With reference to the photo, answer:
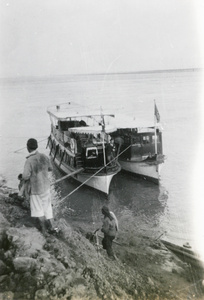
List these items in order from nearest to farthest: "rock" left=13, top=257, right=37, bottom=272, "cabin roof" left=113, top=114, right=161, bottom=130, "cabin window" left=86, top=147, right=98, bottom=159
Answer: "rock" left=13, top=257, right=37, bottom=272
"cabin window" left=86, top=147, right=98, bottom=159
"cabin roof" left=113, top=114, right=161, bottom=130

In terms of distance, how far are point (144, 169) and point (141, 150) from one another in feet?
4.37

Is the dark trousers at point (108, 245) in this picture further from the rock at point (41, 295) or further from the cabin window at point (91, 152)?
the cabin window at point (91, 152)

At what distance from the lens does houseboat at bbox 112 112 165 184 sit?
17944 mm

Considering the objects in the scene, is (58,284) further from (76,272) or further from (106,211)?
(106,211)

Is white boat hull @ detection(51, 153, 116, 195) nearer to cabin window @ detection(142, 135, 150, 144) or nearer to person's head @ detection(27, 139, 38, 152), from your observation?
cabin window @ detection(142, 135, 150, 144)

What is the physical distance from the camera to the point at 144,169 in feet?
60.3

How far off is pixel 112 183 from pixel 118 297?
13.2m

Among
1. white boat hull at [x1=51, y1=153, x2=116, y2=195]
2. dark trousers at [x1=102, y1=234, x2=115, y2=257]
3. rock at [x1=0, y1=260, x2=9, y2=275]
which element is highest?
rock at [x1=0, y1=260, x2=9, y2=275]

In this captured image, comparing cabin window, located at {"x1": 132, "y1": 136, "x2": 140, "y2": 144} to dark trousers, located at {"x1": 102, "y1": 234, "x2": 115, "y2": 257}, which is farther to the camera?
cabin window, located at {"x1": 132, "y1": 136, "x2": 140, "y2": 144}

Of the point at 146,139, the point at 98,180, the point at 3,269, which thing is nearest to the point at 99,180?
the point at 98,180

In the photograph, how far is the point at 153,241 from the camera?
9.22 meters

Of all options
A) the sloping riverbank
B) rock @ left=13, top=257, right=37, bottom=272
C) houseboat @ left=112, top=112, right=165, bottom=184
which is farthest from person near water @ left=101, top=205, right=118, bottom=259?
houseboat @ left=112, top=112, right=165, bottom=184

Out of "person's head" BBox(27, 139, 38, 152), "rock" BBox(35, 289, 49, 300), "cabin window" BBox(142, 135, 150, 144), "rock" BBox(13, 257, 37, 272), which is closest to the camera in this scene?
"rock" BBox(35, 289, 49, 300)

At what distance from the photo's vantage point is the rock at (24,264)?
4945mm
